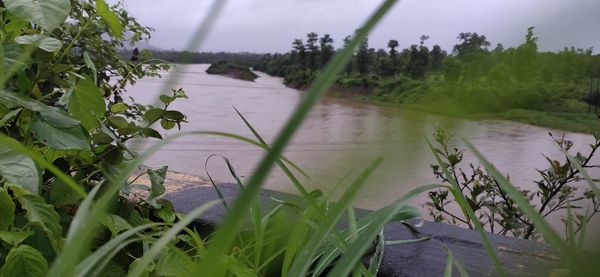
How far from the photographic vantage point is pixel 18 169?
0.34 metres

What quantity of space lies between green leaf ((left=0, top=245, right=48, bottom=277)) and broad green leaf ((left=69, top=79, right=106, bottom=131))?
0.50 feet

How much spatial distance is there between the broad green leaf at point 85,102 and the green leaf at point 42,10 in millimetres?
61

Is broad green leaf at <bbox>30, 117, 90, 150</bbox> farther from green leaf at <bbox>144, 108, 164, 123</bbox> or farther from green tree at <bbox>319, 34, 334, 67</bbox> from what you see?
green tree at <bbox>319, 34, 334, 67</bbox>

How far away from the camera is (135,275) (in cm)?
17

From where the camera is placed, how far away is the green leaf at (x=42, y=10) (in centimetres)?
38

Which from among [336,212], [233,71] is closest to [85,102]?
[336,212]

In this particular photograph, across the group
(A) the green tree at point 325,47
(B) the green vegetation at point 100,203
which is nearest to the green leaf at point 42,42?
(B) the green vegetation at point 100,203

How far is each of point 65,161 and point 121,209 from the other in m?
0.07

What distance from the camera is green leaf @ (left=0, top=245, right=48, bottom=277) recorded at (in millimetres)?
301

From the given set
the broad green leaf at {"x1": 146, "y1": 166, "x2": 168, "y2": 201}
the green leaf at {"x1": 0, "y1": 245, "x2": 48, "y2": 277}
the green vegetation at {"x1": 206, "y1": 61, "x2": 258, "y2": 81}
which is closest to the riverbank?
the green leaf at {"x1": 0, "y1": 245, "x2": 48, "y2": 277}

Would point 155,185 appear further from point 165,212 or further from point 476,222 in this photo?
point 476,222

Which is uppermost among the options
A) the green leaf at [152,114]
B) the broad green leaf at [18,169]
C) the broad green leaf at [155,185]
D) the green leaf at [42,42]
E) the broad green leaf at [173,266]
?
the green leaf at [42,42]

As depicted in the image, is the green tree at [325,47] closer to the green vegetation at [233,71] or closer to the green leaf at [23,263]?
the green leaf at [23,263]

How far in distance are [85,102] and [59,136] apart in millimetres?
55
